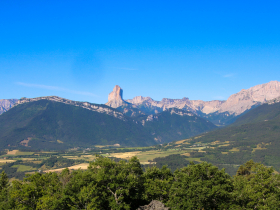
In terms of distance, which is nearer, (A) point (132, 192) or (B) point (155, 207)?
(B) point (155, 207)

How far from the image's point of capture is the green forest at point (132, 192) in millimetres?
67750

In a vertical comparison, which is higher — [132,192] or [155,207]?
[132,192]

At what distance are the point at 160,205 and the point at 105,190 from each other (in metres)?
17.5

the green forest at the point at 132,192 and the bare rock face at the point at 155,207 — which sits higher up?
the green forest at the point at 132,192

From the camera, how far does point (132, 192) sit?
80.1 metres

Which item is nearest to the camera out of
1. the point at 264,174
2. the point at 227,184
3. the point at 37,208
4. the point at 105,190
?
the point at 37,208

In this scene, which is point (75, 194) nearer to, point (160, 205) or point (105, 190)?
point (105, 190)

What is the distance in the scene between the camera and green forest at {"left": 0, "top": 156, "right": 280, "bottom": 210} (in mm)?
67750

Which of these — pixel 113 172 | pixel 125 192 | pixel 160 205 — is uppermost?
pixel 113 172

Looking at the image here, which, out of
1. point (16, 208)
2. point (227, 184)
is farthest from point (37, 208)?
point (227, 184)

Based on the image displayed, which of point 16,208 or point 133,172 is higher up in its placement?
point 133,172

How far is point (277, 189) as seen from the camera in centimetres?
7681

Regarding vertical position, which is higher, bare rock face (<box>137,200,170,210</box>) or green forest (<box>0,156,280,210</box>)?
green forest (<box>0,156,280,210</box>)

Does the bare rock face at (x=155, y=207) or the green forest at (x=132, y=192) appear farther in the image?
the bare rock face at (x=155, y=207)
